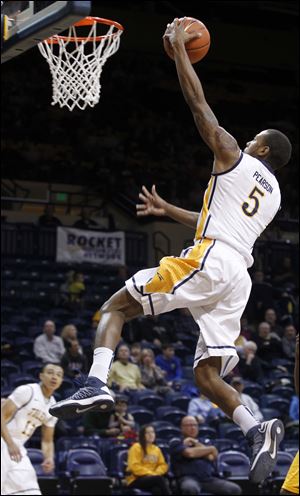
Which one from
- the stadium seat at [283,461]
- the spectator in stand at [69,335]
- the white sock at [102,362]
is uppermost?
the white sock at [102,362]

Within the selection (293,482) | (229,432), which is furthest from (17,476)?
(229,432)

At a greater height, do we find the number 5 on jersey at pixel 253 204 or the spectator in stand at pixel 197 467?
the number 5 on jersey at pixel 253 204

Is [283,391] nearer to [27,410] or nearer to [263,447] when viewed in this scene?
[27,410]

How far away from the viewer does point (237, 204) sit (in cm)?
619

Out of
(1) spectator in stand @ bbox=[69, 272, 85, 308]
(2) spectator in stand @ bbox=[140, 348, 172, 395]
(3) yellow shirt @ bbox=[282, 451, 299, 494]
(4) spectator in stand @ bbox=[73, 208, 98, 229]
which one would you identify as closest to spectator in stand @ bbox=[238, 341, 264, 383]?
(2) spectator in stand @ bbox=[140, 348, 172, 395]

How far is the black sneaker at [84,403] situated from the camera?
5777 mm

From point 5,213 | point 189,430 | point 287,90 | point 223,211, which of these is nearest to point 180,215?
point 223,211

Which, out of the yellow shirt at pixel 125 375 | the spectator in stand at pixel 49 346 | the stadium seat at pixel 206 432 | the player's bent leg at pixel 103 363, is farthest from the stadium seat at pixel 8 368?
the player's bent leg at pixel 103 363

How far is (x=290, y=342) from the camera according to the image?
16812 mm

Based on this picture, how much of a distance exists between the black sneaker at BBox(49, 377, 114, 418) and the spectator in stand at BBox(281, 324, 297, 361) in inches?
437

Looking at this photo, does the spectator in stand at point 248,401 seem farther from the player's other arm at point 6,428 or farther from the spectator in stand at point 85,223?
the spectator in stand at point 85,223

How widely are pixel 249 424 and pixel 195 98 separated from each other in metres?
1.89

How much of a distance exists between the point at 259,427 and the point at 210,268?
95 centimetres

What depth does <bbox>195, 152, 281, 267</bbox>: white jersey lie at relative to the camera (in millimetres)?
6145
